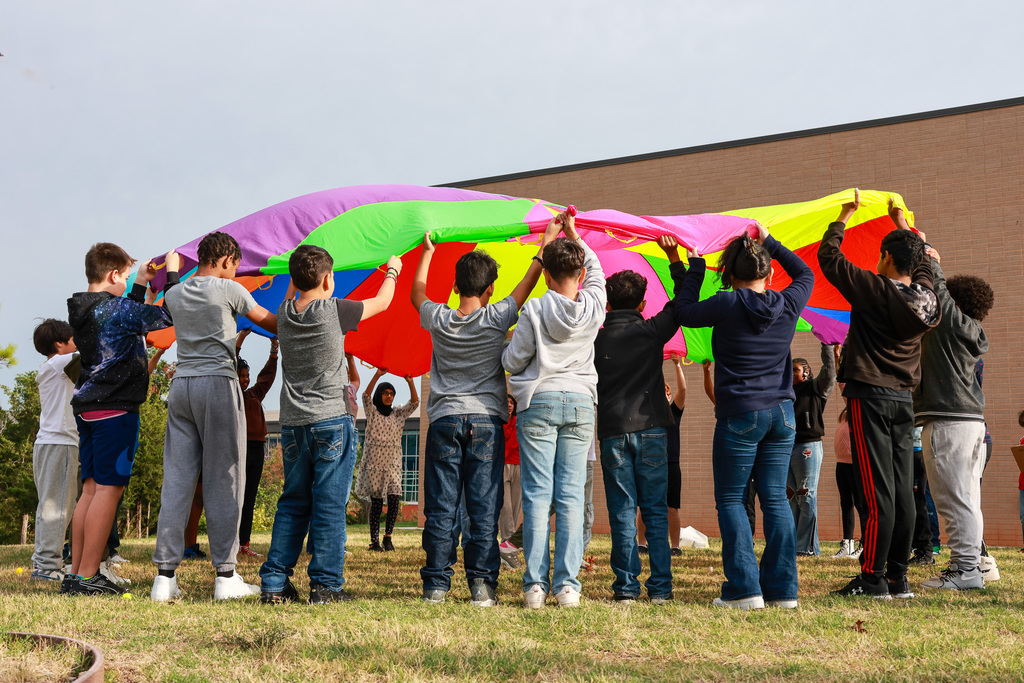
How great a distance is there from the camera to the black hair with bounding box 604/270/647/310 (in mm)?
4082

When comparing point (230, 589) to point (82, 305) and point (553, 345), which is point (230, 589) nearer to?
point (82, 305)

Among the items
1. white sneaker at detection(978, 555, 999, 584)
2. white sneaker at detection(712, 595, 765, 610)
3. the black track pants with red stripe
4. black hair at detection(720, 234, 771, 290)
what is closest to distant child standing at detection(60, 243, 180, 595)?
black hair at detection(720, 234, 771, 290)

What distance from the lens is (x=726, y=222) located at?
5.11 metres

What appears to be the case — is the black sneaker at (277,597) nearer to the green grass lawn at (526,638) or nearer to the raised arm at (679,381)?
the green grass lawn at (526,638)

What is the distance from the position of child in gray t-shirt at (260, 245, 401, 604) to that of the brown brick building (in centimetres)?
825

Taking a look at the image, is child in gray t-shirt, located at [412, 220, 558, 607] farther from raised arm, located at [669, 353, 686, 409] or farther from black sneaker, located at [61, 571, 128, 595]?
raised arm, located at [669, 353, 686, 409]

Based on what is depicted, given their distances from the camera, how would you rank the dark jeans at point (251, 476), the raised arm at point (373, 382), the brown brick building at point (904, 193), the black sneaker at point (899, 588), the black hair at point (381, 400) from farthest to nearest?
1. the brown brick building at point (904, 193)
2. the black hair at point (381, 400)
3. the raised arm at point (373, 382)
4. the dark jeans at point (251, 476)
5. the black sneaker at point (899, 588)

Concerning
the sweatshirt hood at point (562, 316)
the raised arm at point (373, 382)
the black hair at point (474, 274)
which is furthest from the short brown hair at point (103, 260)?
the raised arm at point (373, 382)

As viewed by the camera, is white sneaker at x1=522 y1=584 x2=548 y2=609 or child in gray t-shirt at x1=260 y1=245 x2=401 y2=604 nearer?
white sneaker at x1=522 y1=584 x2=548 y2=609

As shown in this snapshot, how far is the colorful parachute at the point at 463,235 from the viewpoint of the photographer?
15.4 ft

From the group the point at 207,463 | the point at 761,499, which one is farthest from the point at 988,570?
the point at 207,463

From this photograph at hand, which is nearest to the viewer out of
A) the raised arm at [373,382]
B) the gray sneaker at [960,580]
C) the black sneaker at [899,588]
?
the black sneaker at [899,588]

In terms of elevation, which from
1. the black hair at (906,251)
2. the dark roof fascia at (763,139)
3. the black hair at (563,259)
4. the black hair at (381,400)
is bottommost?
the black hair at (381,400)

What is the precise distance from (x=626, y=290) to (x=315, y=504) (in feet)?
5.92
